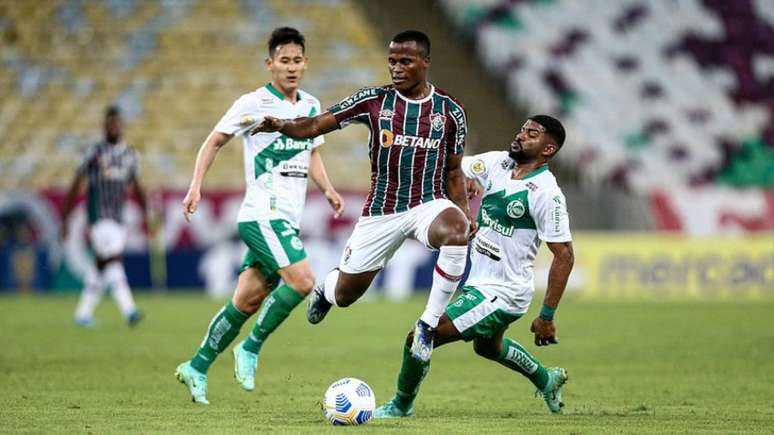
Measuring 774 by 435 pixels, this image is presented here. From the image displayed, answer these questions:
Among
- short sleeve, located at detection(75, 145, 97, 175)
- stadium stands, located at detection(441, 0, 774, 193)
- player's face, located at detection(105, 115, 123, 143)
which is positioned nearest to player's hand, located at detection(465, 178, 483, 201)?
player's face, located at detection(105, 115, 123, 143)

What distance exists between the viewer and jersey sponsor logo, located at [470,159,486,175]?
29.7 feet

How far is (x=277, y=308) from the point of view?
9.48 metres

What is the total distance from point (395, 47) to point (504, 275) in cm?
162

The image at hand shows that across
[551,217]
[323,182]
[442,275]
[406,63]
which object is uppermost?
[406,63]

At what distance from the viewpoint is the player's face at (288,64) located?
9.60 meters

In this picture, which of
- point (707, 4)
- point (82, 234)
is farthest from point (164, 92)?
point (707, 4)

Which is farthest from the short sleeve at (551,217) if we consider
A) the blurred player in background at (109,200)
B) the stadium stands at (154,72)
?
the stadium stands at (154,72)

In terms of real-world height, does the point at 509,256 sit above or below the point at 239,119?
below

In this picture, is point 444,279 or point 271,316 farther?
point 271,316

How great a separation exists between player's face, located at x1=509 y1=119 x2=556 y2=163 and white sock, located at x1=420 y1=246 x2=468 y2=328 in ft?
2.75

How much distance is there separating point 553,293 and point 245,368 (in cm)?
233

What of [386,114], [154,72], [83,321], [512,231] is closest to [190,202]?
[386,114]

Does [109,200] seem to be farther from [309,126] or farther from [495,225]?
[495,225]

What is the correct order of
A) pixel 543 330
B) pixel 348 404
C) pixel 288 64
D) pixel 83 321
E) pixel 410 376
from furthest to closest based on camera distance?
1. pixel 83 321
2. pixel 288 64
3. pixel 410 376
4. pixel 543 330
5. pixel 348 404
